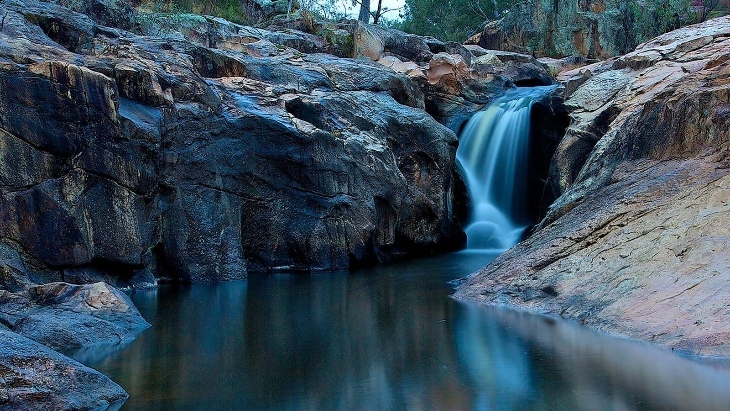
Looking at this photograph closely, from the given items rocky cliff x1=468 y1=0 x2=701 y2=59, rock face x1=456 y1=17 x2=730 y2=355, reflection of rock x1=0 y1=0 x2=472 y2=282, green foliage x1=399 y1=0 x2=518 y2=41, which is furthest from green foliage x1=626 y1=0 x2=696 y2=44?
rock face x1=456 y1=17 x2=730 y2=355

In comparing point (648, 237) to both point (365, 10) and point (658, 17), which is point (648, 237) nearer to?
point (658, 17)

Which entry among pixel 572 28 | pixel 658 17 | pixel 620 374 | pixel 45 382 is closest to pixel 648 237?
pixel 620 374

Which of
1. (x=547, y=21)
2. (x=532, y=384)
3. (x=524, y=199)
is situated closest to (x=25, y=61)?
(x=532, y=384)

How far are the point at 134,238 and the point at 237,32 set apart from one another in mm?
12525

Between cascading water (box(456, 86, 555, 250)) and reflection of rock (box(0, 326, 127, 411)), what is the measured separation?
53.3ft

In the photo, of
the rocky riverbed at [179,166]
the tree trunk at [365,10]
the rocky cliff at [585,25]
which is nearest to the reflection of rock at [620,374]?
the rocky riverbed at [179,166]

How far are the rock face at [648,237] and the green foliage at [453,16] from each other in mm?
27874

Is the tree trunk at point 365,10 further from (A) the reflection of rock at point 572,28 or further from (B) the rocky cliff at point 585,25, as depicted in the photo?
(A) the reflection of rock at point 572,28

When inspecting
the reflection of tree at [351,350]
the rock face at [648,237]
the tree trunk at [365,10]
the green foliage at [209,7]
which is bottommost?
the reflection of tree at [351,350]

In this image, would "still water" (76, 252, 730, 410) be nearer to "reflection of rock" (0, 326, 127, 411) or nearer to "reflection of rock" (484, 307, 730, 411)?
"reflection of rock" (484, 307, 730, 411)

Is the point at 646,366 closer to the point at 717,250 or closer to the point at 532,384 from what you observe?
the point at 532,384

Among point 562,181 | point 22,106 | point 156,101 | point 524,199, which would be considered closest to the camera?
point 22,106

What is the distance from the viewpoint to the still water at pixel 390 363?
688 centimetres

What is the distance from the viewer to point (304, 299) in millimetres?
13914
